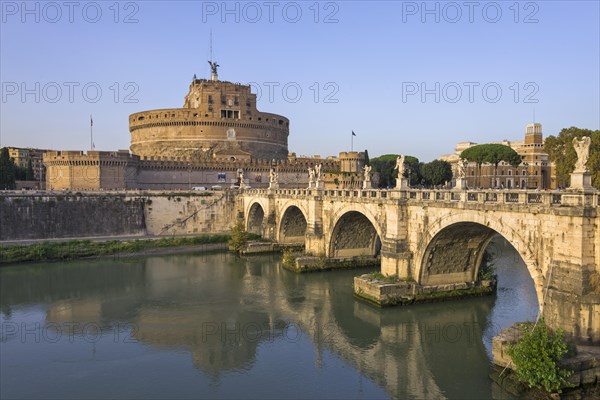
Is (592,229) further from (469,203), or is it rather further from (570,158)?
(570,158)

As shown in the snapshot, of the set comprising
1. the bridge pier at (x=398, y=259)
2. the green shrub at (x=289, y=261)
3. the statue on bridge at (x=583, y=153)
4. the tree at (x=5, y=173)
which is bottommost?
the green shrub at (x=289, y=261)

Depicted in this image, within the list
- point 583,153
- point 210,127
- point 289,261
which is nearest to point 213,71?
point 210,127

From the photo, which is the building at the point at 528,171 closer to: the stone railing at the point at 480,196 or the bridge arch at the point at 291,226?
the bridge arch at the point at 291,226

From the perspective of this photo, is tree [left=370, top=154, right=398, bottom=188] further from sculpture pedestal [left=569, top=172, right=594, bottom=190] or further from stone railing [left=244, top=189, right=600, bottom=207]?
sculpture pedestal [left=569, top=172, right=594, bottom=190]

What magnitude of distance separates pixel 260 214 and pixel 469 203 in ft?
92.2

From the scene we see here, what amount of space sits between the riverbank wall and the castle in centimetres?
845

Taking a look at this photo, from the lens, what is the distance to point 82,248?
33688mm

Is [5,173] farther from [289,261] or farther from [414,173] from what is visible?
[414,173]

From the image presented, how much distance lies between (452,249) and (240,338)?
9.25m

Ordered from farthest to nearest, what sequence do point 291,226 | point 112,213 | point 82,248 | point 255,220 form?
point 255,220 → point 112,213 → point 291,226 → point 82,248

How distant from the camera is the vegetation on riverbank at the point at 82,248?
3155 cm

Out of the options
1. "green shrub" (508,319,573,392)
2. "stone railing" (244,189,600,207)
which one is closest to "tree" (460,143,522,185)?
"stone railing" (244,189,600,207)

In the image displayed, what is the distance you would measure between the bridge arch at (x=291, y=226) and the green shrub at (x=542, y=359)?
77.6 feet

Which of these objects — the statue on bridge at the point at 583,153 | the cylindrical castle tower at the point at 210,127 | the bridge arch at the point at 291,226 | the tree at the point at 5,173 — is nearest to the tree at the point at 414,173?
the cylindrical castle tower at the point at 210,127
